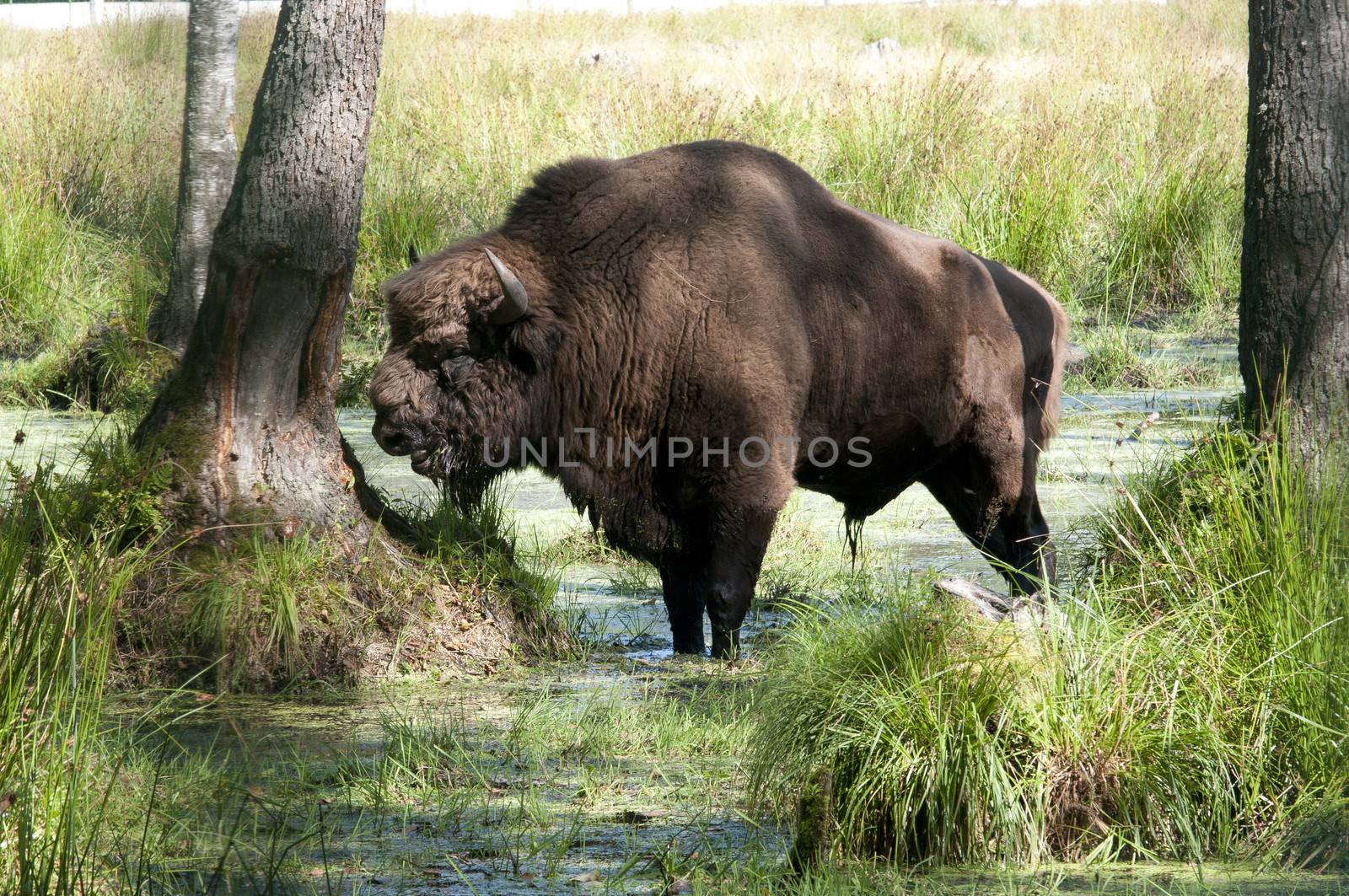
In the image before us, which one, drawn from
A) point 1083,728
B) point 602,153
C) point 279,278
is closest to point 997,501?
point 1083,728

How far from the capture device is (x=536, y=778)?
4.76 metres

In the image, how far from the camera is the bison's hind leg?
754 cm

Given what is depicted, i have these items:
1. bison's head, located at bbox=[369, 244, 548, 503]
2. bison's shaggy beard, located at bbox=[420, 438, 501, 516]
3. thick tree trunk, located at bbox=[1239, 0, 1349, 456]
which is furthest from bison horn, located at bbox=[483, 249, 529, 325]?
thick tree trunk, located at bbox=[1239, 0, 1349, 456]

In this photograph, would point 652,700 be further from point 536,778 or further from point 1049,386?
point 1049,386

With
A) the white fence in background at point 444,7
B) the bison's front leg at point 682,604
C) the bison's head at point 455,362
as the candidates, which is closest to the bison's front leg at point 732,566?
the bison's front leg at point 682,604

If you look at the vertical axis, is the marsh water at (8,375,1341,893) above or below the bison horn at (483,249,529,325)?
below

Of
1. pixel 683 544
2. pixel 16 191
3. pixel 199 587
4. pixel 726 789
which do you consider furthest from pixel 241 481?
pixel 16 191

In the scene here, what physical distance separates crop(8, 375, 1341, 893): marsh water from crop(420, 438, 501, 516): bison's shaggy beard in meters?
0.80

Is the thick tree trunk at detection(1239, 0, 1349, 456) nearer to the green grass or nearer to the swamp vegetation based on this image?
the swamp vegetation

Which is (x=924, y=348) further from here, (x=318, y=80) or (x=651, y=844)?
(x=651, y=844)

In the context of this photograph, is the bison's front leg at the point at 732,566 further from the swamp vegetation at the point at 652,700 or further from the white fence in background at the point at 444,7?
the white fence in background at the point at 444,7

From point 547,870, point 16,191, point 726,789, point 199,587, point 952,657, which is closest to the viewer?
point 547,870

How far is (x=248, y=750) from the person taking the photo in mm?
4848

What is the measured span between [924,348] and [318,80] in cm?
320
